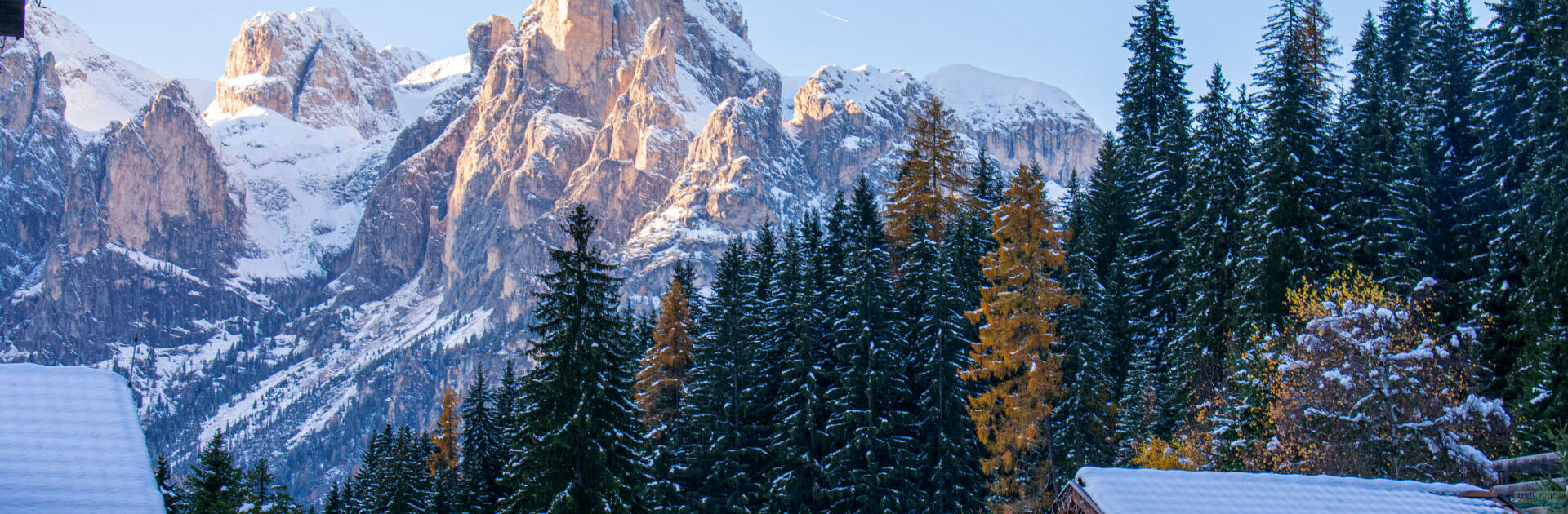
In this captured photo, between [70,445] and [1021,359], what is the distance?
99.9ft

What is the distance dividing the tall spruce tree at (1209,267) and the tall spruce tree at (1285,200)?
3.49 ft

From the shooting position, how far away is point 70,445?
1019 cm

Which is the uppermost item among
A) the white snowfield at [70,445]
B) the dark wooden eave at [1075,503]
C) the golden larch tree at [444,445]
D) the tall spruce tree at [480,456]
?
the white snowfield at [70,445]

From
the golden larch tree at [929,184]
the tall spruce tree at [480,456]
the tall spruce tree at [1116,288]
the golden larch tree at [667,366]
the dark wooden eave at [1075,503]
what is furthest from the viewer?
the golden larch tree at [929,184]

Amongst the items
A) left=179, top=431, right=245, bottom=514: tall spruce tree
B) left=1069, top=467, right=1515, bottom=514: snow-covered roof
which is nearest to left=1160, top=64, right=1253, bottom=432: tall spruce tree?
left=1069, top=467, right=1515, bottom=514: snow-covered roof

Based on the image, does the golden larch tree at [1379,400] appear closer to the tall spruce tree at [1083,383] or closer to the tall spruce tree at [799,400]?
the tall spruce tree at [1083,383]

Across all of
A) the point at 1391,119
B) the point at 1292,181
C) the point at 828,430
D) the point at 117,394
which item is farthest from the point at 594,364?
the point at 1391,119

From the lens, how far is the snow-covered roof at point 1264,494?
14266mm

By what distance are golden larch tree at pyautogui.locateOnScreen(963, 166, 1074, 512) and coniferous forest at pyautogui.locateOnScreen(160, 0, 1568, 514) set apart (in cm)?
11

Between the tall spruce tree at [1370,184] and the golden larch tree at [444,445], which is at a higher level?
the tall spruce tree at [1370,184]

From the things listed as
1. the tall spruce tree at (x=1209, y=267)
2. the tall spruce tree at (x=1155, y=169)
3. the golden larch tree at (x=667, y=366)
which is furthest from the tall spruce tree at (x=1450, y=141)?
the golden larch tree at (x=667, y=366)

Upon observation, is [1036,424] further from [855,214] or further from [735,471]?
[855,214]

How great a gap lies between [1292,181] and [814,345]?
1847 cm

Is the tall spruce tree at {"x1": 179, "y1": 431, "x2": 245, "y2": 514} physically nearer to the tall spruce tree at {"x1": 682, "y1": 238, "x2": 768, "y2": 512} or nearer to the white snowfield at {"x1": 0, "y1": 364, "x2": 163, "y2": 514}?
the tall spruce tree at {"x1": 682, "y1": 238, "x2": 768, "y2": 512}
